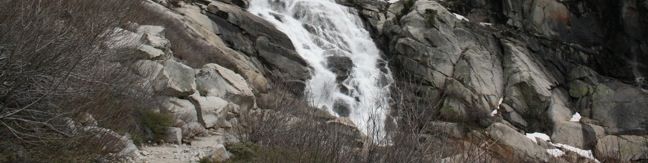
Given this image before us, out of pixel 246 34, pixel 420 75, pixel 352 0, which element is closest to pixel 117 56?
pixel 246 34

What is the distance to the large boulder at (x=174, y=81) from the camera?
35.4 ft

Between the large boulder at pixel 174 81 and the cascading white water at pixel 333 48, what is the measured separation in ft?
30.3

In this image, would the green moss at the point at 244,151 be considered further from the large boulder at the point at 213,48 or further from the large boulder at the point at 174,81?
the large boulder at the point at 213,48

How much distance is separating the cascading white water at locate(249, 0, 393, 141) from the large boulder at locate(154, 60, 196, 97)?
9.23 metres

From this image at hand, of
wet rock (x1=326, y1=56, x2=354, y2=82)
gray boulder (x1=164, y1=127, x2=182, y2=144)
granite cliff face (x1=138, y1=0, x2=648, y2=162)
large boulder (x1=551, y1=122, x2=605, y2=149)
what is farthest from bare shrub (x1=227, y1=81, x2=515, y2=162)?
large boulder (x1=551, y1=122, x2=605, y2=149)

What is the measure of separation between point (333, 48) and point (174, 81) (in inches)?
560

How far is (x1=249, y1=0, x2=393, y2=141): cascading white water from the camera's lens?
74.1ft

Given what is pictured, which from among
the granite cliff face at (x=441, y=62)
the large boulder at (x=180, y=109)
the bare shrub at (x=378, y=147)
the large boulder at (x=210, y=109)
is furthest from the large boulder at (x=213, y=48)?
the bare shrub at (x=378, y=147)

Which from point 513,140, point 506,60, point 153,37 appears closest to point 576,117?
point 506,60

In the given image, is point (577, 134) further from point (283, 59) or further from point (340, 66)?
point (283, 59)

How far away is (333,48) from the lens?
2541cm

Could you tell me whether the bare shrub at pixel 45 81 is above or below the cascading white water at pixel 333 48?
above

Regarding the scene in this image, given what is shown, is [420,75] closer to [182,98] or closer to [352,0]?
[352,0]

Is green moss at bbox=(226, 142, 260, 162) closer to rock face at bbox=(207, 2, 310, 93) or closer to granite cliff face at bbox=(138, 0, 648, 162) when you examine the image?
granite cliff face at bbox=(138, 0, 648, 162)
